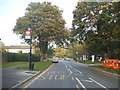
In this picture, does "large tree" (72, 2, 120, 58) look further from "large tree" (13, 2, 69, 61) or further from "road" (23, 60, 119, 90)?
"road" (23, 60, 119, 90)

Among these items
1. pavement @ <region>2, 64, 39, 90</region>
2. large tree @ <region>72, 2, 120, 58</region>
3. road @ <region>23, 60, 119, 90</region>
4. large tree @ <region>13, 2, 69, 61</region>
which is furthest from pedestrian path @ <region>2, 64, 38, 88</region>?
large tree @ <region>13, 2, 69, 61</region>

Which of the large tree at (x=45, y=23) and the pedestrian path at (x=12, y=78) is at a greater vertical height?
the large tree at (x=45, y=23)

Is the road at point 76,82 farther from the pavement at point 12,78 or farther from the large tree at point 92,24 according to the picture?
the large tree at point 92,24

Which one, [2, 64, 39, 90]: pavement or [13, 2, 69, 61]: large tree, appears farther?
[13, 2, 69, 61]: large tree

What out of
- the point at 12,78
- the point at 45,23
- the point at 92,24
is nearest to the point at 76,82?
the point at 12,78

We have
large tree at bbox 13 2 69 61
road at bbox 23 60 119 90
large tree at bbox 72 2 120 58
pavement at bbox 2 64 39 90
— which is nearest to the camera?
pavement at bbox 2 64 39 90

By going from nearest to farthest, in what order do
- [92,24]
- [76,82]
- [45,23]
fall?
Result: [76,82] → [92,24] → [45,23]

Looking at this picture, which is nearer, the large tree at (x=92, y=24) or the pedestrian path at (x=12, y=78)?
the pedestrian path at (x=12, y=78)

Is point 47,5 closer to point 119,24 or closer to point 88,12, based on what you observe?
point 88,12

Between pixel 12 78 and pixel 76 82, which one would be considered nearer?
pixel 76 82

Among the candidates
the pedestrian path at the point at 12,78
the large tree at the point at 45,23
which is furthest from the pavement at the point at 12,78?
the large tree at the point at 45,23

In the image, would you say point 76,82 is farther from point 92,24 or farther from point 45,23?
point 45,23

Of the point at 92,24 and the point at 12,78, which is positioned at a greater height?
the point at 92,24

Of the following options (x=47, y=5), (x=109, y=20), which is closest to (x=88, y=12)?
(x=109, y=20)
